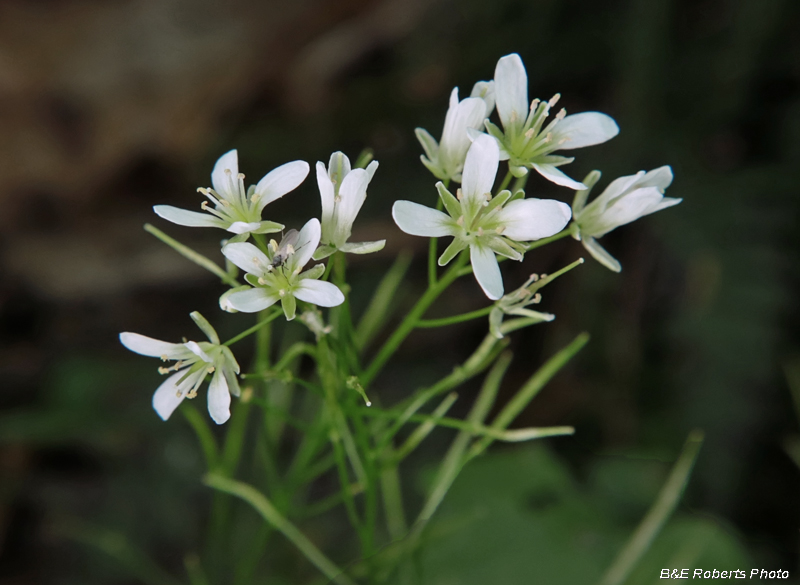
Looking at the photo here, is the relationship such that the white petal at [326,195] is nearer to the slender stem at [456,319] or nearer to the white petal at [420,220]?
the white petal at [420,220]

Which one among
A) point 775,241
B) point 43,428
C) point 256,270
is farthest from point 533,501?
point 43,428

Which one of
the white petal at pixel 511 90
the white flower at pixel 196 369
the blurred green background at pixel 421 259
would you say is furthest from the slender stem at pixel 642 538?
the white flower at pixel 196 369

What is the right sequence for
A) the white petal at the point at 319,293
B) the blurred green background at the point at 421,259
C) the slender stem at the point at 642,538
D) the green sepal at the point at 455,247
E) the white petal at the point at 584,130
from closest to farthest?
the white petal at the point at 319,293
the green sepal at the point at 455,247
the white petal at the point at 584,130
the slender stem at the point at 642,538
the blurred green background at the point at 421,259

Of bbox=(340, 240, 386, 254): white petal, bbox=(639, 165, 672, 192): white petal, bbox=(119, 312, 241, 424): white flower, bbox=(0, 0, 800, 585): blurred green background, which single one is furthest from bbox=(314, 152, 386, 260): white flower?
bbox=(0, 0, 800, 585): blurred green background

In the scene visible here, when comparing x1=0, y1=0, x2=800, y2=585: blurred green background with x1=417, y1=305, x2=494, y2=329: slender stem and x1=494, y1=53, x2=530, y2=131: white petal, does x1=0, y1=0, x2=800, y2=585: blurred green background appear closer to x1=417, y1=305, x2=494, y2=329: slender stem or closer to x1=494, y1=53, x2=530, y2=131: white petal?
x1=417, y1=305, x2=494, y2=329: slender stem

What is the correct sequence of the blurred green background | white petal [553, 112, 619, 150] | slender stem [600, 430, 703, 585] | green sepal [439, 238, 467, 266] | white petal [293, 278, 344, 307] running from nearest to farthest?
white petal [293, 278, 344, 307] → green sepal [439, 238, 467, 266] → white petal [553, 112, 619, 150] → slender stem [600, 430, 703, 585] → the blurred green background

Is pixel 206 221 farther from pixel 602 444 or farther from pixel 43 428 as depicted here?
pixel 602 444

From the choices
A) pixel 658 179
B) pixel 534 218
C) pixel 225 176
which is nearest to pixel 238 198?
pixel 225 176
